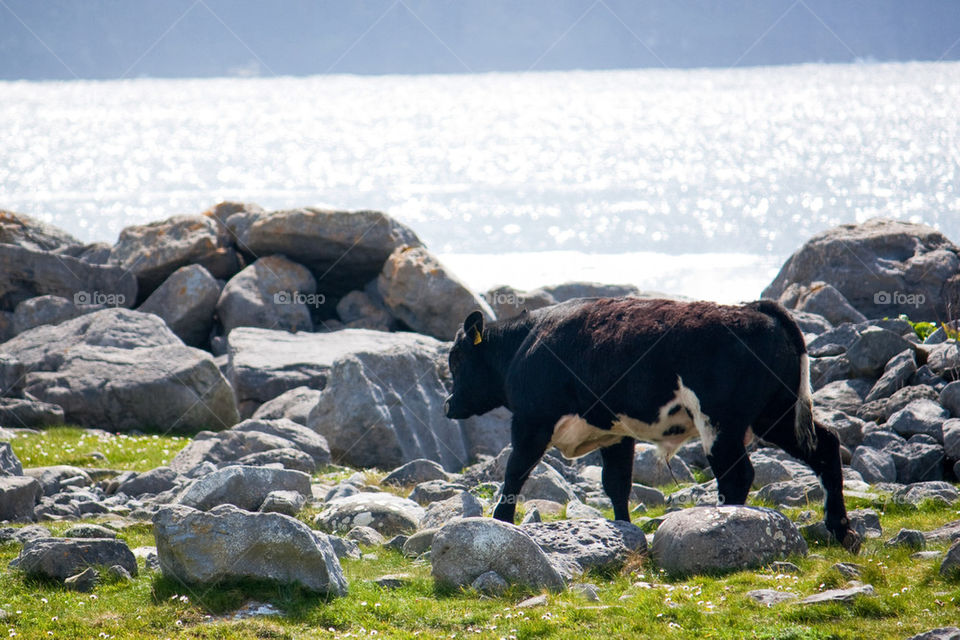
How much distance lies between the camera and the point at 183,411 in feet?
71.6

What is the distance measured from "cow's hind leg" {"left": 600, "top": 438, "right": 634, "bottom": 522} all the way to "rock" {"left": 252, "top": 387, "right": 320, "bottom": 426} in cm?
893

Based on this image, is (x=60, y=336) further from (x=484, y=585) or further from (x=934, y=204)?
(x=934, y=204)

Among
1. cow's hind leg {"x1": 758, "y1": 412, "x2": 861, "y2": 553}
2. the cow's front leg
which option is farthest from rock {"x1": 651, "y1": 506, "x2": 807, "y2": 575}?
the cow's front leg

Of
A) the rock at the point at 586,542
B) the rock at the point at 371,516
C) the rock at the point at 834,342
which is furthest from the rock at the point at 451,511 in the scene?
the rock at the point at 834,342

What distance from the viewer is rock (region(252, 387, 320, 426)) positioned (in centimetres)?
2130

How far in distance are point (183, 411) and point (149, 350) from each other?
1999 millimetres

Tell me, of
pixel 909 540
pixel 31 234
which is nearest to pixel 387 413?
pixel 909 540

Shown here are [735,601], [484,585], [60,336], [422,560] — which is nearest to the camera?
[735,601]

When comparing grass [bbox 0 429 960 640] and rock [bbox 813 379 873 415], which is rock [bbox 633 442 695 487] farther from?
grass [bbox 0 429 960 640]

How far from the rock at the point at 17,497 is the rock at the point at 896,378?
1388 centimetres

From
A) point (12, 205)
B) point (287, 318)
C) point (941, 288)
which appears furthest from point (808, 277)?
point (12, 205)

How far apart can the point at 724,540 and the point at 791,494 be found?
4.07m

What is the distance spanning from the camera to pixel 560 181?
350 ft

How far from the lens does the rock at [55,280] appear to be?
93.1ft
